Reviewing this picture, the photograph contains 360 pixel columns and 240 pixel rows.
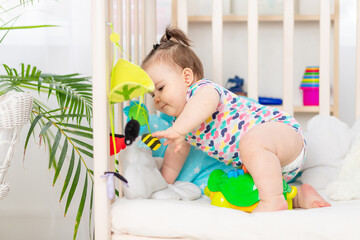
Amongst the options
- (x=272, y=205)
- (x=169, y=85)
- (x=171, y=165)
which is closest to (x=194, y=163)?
(x=171, y=165)

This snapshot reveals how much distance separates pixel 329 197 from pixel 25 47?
3.97ft

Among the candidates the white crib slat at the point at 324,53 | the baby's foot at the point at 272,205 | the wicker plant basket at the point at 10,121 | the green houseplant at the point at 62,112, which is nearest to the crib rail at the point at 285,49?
the white crib slat at the point at 324,53

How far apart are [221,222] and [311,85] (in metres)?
1.16

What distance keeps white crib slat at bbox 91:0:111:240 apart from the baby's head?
0.28 m

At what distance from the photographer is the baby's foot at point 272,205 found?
85 centimetres

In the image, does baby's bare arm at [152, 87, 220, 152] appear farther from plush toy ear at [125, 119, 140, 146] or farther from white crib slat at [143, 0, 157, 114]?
white crib slat at [143, 0, 157, 114]

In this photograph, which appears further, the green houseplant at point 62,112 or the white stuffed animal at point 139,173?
the green houseplant at point 62,112

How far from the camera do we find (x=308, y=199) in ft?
3.09

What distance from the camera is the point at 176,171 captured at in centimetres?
111

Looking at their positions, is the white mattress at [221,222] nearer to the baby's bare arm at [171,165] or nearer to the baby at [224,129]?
the baby at [224,129]

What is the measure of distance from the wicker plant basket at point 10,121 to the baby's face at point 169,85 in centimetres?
32

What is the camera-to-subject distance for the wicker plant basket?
32.8 inches

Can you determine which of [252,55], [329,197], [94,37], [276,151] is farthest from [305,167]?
[94,37]

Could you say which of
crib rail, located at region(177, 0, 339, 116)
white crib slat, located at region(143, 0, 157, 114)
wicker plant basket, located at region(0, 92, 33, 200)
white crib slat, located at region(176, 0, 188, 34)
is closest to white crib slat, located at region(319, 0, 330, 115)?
crib rail, located at region(177, 0, 339, 116)
